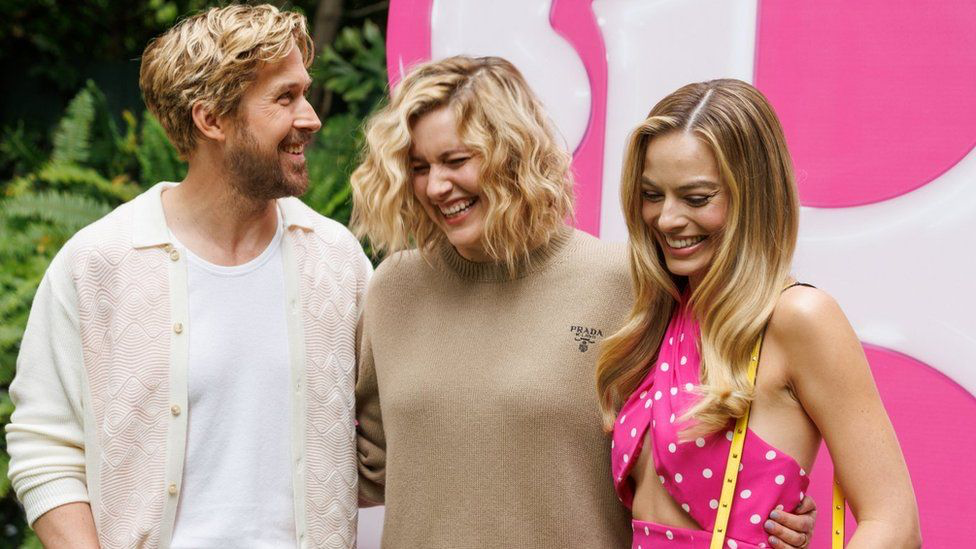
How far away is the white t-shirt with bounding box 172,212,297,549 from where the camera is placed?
8.64 ft

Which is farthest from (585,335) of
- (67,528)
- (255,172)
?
(67,528)

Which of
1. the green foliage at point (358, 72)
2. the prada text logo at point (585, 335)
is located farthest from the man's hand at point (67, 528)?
the green foliage at point (358, 72)

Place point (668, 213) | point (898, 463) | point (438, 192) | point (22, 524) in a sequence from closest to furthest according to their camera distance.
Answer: point (898, 463), point (668, 213), point (438, 192), point (22, 524)

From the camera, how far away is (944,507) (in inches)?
107

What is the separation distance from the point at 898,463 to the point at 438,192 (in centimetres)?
118

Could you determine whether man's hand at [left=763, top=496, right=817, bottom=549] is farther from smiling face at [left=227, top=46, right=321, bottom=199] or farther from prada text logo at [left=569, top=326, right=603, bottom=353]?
smiling face at [left=227, top=46, right=321, bottom=199]

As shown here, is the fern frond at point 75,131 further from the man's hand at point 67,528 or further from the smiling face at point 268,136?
the man's hand at point 67,528

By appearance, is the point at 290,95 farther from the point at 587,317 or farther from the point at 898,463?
the point at 898,463

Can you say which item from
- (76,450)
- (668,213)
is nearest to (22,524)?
(76,450)

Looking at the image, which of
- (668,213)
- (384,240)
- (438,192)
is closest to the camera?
(668,213)

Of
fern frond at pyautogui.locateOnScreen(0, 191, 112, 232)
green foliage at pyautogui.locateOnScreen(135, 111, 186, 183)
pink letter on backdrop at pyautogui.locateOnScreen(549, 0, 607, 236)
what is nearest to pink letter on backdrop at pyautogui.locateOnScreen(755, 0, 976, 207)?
pink letter on backdrop at pyautogui.locateOnScreen(549, 0, 607, 236)

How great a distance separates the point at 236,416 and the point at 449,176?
0.80 meters

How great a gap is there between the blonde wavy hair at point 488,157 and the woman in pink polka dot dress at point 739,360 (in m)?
0.32

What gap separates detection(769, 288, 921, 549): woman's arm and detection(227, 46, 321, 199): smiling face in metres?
1.34
